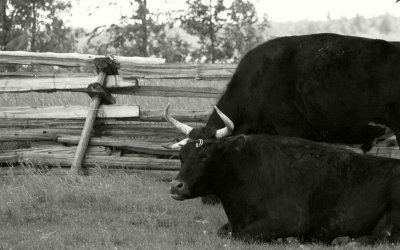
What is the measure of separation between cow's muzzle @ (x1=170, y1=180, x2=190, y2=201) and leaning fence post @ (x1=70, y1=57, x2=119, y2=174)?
3548 millimetres

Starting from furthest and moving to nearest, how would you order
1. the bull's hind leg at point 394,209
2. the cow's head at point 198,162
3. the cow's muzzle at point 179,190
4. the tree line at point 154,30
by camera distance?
the tree line at point 154,30 < the cow's head at point 198,162 < the cow's muzzle at point 179,190 < the bull's hind leg at point 394,209

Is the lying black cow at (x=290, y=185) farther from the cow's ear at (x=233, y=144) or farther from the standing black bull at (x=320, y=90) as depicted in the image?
the standing black bull at (x=320, y=90)

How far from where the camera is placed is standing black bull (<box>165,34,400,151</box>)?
7988 millimetres

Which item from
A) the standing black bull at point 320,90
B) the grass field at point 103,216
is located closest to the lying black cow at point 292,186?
the grass field at point 103,216

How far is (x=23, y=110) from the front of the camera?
35.7ft

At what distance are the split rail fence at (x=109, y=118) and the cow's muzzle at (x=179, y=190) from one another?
3.22m

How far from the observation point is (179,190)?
268 inches

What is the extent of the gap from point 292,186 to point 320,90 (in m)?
1.70

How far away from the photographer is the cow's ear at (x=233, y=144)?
23.6ft

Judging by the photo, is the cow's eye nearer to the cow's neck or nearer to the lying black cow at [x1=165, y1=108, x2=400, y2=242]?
the lying black cow at [x1=165, y1=108, x2=400, y2=242]

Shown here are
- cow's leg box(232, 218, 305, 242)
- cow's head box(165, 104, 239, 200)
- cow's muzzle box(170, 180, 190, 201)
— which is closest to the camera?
cow's leg box(232, 218, 305, 242)

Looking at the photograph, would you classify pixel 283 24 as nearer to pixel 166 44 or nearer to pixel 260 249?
pixel 166 44

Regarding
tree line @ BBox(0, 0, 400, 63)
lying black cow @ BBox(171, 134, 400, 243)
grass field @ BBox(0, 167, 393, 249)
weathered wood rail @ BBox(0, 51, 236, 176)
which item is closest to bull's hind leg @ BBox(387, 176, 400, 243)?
lying black cow @ BBox(171, 134, 400, 243)

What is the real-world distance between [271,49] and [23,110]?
4.23 m
